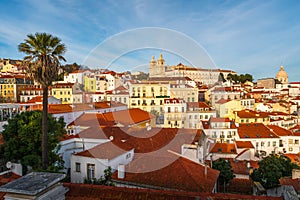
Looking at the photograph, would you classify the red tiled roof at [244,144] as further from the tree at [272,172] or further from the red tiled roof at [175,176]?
the red tiled roof at [175,176]

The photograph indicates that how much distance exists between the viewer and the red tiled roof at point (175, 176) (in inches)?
319

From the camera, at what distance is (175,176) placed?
864cm

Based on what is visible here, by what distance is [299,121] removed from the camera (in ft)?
153

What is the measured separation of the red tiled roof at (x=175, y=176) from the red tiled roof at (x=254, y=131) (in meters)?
27.0

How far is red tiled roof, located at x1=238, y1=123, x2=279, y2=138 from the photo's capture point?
33.8 m

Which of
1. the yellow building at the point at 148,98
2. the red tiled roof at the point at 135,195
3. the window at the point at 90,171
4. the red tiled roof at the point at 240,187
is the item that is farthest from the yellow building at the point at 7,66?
the red tiled roof at the point at 135,195

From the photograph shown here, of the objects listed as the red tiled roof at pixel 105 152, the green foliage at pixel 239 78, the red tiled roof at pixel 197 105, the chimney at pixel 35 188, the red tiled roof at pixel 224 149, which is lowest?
the red tiled roof at pixel 224 149

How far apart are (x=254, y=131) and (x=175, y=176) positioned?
2983 cm

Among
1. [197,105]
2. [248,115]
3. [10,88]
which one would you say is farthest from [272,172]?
[10,88]

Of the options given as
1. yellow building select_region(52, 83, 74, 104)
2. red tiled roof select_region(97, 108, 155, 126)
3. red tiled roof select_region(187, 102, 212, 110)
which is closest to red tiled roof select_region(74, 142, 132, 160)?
red tiled roof select_region(97, 108, 155, 126)

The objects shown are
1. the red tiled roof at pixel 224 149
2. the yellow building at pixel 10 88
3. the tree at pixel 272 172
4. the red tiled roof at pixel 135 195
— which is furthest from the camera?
the yellow building at pixel 10 88

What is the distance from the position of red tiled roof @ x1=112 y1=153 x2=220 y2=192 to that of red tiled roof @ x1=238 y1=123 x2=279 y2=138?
26972 millimetres

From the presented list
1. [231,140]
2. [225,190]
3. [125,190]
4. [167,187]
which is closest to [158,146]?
[225,190]

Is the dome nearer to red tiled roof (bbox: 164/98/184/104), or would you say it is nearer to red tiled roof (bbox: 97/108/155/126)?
red tiled roof (bbox: 164/98/184/104)
